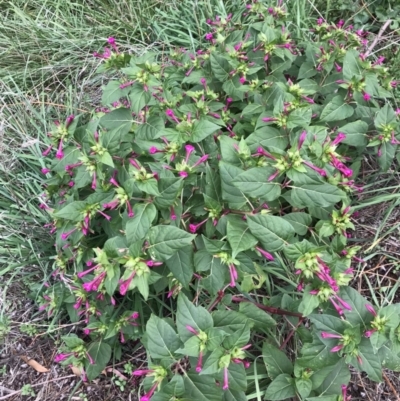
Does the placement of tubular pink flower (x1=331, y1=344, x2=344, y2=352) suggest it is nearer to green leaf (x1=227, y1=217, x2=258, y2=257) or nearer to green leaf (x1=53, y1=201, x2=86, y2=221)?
green leaf (x1=227, y1=217, x2=258, y2=257)

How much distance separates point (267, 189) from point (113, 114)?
0.76 metres

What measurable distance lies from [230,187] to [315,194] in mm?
289

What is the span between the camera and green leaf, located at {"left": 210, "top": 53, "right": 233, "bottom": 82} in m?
1.93

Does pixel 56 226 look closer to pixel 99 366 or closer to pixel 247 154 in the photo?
pixel 99 366

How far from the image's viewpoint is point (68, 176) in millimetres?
1854

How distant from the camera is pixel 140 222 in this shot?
1.35m

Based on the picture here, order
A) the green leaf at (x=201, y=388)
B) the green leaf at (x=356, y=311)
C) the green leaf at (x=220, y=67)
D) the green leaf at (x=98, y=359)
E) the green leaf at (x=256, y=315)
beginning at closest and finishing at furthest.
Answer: the green leaf at (x=201, y=388) → the green leaf at (x=356, y=311) → the green leaf at (x=256, y=315) → the green leaf at (x=98, y=359) → the green leaf at (x=220, y=67)

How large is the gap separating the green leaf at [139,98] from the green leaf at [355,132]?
831 millimetres

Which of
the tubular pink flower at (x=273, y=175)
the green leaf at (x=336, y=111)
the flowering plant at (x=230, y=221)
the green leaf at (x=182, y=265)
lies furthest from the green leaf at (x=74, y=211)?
the green leaf at (x=336, y=111)

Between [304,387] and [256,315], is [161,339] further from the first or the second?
[304,387]

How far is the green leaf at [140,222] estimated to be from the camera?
1334mm

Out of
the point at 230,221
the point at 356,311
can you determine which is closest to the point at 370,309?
the point at 356,311

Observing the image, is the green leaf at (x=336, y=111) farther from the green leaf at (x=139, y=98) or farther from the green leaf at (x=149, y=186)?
the green leaf at (x=149, y=186)

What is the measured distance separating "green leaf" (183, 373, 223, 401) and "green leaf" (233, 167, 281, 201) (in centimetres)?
62
